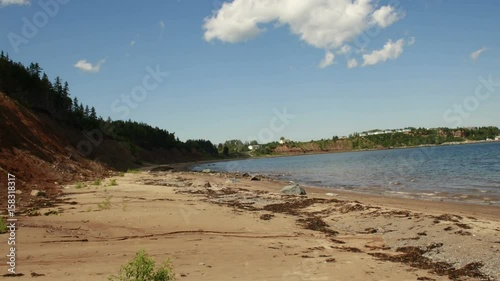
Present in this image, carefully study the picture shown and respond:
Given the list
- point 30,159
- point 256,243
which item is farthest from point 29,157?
point 256,243

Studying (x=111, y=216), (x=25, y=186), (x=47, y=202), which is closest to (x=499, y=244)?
(x=111, y=216)

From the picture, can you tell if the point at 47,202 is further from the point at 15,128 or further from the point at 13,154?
the point at 15,128

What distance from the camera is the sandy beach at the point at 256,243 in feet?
29.2

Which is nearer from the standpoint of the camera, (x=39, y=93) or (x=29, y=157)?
(x=29, y=157)

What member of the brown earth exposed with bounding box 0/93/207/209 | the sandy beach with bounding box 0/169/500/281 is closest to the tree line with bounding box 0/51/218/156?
the brown earth exposed with bounding box 0/93/207/209

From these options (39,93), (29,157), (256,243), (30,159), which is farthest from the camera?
(39,93)

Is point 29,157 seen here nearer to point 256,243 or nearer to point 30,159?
point 30,159

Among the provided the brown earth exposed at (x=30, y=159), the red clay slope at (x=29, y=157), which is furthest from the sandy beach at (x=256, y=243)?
the red clay slope at (x=29, y=157)

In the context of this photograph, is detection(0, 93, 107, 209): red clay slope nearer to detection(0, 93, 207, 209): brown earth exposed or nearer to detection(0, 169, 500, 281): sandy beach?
detection(0, 93, 207, 209): brown earth exposed

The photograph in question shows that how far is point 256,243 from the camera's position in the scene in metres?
12.0

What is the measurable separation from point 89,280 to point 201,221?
8.31 m

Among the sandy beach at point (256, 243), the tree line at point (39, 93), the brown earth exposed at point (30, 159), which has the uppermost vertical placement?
the tree line at point (39, 93)

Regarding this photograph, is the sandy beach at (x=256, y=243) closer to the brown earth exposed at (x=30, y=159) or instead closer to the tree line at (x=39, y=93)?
the brown earth exposed at (x=30, y=159)

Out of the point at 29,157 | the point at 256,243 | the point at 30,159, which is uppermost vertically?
the point at 29,157
